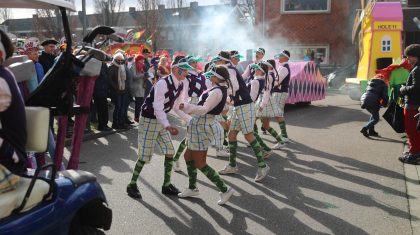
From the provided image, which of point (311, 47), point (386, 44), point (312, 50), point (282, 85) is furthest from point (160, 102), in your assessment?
point (311, 47)

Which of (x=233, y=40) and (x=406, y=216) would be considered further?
(x=233, y=40)

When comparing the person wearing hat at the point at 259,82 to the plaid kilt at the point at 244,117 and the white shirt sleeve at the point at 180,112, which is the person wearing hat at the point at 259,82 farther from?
the white shirt sleeve at the point at 180,112

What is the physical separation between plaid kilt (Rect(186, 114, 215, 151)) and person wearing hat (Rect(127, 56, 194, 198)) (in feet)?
0.48

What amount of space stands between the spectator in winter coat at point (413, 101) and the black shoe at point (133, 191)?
170 inches

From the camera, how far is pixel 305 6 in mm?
27297

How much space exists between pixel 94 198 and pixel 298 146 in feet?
20.1

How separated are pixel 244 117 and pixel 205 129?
1277 millimetres

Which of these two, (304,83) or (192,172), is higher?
(304,83)

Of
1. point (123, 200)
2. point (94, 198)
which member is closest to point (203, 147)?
point (123, 200)

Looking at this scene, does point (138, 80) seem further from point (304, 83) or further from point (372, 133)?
point (304, 83)

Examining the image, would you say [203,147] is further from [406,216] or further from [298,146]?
[298,146]

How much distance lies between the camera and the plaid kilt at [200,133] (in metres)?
5.23

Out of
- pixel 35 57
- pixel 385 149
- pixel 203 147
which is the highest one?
pixel 35 57

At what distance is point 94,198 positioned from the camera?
9.49 ft
